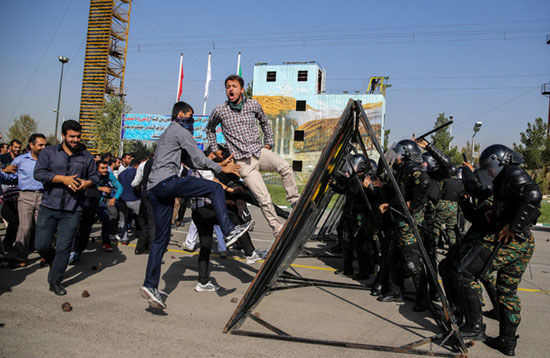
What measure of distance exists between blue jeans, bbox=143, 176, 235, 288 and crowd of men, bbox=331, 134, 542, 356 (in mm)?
1859

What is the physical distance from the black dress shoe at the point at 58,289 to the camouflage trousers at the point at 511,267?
15.7 ft

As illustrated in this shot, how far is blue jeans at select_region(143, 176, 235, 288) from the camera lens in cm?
424

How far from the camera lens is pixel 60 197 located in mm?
5004

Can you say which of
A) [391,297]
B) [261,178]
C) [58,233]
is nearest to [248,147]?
[261,178]

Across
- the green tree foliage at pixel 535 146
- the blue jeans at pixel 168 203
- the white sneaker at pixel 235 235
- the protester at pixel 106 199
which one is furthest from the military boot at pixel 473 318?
the green tree foliage at pixel 535 146

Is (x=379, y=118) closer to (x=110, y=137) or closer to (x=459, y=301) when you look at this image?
(x=110, y=137)

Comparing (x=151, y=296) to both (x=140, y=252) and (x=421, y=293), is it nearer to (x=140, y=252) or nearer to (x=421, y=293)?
(x=421, y=293)

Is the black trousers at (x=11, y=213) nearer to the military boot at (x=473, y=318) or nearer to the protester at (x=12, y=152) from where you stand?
the protester at (x=12, y=152)

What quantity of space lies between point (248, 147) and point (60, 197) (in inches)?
96.7

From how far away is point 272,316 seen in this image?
14.8 feet

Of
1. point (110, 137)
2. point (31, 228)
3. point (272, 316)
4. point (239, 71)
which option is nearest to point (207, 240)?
point (272, 316)

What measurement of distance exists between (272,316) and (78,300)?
230 centimetres

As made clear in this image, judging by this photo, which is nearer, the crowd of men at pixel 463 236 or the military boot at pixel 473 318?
the crowd of men at pixel 463 236

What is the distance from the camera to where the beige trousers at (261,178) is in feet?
15.8
